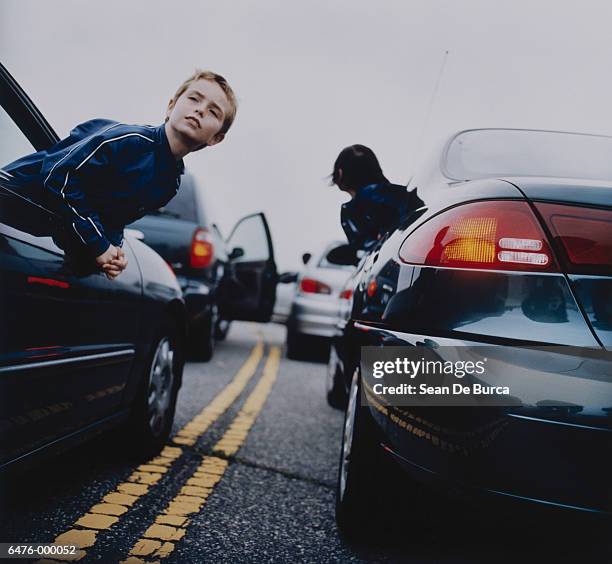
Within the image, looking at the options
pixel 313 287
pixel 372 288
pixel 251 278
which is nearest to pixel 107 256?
pixel 372 288

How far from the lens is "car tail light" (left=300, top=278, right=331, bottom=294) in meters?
8.50

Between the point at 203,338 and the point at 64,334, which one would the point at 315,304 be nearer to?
the point at 203,338

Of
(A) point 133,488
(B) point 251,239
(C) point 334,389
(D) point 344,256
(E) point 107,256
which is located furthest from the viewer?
(B) point 251,239

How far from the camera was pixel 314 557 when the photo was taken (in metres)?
2.48

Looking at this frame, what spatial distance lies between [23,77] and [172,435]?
2.27m

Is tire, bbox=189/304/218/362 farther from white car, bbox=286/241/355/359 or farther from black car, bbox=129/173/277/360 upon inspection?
white car, bbox=286/241/355/359

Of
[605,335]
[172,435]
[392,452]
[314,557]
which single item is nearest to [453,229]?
[605,335]

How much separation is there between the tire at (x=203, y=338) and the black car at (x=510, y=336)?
498 cm

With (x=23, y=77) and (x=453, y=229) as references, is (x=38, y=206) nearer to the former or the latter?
(x=23, y=77)

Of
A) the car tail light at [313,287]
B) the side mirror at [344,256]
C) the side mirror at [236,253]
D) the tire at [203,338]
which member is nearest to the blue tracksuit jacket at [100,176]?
the side mirror at [344,256]

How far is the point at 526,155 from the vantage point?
294 cm

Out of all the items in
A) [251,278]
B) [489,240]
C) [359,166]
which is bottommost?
[251,278]

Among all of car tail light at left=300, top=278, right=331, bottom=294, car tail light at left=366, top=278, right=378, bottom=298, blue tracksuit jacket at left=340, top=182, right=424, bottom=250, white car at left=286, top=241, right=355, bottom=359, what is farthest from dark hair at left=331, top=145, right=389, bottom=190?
car tail light at left=300, top=278, right=331, bottom=294

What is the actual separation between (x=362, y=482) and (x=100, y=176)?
4.29 ft
